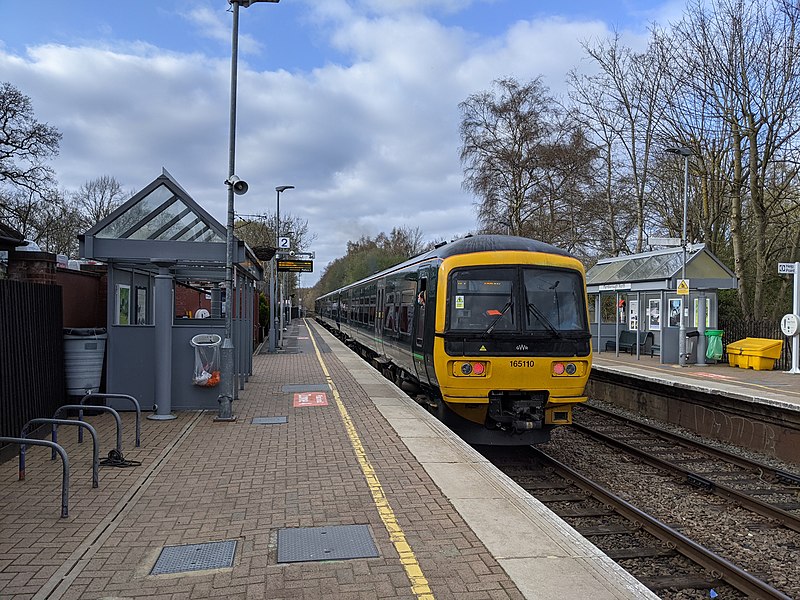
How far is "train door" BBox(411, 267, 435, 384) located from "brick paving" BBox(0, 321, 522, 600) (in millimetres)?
1256

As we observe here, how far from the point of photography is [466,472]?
6840 millimetres

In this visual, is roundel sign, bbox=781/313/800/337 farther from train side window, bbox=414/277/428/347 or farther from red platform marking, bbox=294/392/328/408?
red platform marking, bbox=294/392/328/408

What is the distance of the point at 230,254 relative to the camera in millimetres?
10297

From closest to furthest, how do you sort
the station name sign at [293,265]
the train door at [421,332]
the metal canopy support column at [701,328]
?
the train door at [421,332] < the metal canopy support column at [701,328] < the station name sign at [293,265]

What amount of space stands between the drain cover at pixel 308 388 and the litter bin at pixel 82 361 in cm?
463

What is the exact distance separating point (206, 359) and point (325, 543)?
6.34m

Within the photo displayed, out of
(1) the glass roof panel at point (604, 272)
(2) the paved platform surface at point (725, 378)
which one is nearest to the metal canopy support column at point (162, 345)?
(2) the paved platform surface at point (725, 378)

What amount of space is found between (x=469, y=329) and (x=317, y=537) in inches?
181

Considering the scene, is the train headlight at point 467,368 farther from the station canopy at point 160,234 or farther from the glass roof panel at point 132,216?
the glass roof panel at point 132,216

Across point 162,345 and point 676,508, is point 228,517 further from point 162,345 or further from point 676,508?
point 676,508

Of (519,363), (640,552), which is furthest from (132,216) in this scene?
(640,552)

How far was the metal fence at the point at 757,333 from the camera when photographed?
17.9 metres

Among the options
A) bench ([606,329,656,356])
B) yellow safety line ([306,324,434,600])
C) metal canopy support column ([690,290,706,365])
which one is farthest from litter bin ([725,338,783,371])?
yellow safety line ([306,324,434,600])

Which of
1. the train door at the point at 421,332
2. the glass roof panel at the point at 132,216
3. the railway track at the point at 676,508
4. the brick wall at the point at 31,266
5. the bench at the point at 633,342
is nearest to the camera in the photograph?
the railway track at the point at 676,508
